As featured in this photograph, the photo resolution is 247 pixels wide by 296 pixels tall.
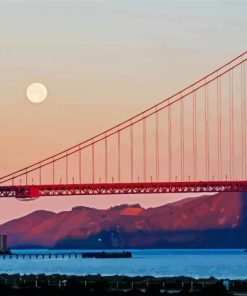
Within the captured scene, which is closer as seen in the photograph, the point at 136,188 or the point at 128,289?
the point at 128,289

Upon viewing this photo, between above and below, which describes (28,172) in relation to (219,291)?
above

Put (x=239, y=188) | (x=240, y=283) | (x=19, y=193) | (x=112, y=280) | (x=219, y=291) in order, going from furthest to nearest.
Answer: (x=19, y=193)
(x=239, y=188)
(x=112, y=280)
(x=240, y=283)
(x=219, y=291)

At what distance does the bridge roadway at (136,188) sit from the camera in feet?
319

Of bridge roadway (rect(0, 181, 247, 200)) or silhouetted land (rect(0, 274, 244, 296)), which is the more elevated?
bridge roadway (rect(0, 181, 247, 200))

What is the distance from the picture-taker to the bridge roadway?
9731 cm

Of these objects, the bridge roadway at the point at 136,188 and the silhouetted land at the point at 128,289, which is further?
the bridge roadway at the point at 136,188

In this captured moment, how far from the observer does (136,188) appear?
9906cm

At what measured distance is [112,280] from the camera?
211ft

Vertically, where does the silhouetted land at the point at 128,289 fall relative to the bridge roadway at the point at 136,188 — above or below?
below

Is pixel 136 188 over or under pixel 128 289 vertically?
over

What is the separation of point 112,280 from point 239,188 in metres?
33.3

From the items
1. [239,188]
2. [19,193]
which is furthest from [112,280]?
[19,193]

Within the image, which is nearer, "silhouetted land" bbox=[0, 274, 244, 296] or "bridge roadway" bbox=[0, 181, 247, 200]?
"silhouetted land" bbox=[0, 274, 244, 296]

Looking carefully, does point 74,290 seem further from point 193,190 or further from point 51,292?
point 193,190
